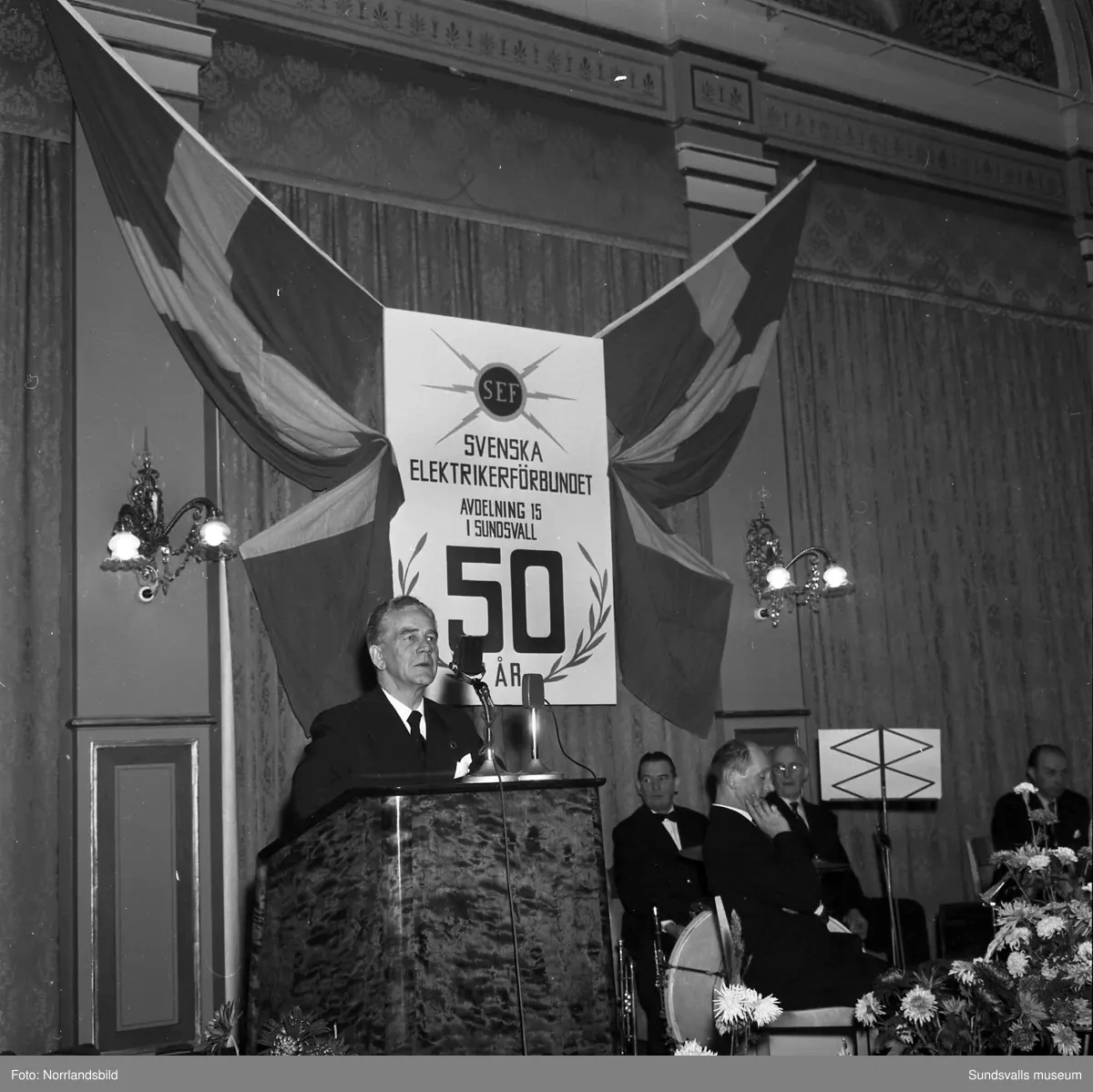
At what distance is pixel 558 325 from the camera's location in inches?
321

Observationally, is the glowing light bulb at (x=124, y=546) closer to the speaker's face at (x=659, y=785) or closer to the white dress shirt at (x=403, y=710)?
the white dress shirt at (x=403, y=710)

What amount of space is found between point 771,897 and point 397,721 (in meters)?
1.57

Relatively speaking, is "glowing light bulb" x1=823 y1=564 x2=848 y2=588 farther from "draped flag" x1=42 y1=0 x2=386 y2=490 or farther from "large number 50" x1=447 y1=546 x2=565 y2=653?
"draped flag" x1=42 y1=0 x2=386 y2=490

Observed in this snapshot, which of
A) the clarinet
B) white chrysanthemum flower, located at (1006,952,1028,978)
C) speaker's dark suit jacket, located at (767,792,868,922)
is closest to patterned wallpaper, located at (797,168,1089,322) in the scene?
speaker's dark suit jacket, located at (767,792,868,922)

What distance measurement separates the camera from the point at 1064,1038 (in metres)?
2.84

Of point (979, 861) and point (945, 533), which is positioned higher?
point (945, 533)

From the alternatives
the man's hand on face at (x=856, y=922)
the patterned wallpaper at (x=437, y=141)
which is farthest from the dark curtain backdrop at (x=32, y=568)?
the man's hand on face at (x=856, y=922)

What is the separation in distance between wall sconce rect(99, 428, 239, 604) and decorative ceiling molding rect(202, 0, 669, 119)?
102 inches

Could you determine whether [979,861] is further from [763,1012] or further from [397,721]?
[763,1012]

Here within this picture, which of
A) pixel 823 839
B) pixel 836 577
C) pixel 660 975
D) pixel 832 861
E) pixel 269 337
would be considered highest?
pixel 269 337

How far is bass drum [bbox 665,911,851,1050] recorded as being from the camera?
4.74 meters

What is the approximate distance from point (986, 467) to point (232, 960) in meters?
6.26

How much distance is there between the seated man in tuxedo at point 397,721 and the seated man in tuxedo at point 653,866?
2.55 meters

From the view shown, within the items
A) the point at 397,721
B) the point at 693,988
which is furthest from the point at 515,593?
the point at 397,721
